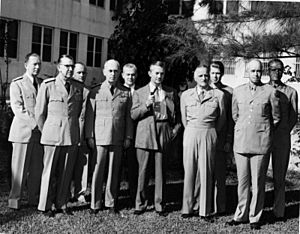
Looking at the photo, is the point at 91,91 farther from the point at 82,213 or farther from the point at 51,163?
the point at 82,213

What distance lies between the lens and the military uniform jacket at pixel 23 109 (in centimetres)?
528

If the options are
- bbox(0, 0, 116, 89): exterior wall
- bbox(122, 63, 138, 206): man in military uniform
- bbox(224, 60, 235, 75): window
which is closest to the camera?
bbox(122, 63, 138, 206): man in military uniform

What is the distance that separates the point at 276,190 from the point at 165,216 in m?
1.19

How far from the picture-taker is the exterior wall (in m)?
7.41

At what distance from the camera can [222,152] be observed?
5.37 m

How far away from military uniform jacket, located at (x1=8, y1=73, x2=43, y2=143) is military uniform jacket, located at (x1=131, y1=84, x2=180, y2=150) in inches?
42.0

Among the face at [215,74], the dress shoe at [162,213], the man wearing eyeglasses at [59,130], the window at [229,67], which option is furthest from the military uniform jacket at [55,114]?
the window at [229,67]

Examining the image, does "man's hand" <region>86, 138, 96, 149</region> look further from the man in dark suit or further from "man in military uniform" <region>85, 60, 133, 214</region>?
the man in dark suit

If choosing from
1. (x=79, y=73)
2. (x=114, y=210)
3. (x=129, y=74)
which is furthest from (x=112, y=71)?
(x=114, y=210)

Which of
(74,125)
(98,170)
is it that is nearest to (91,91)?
(74,125)

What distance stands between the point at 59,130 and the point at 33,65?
2.61 ft

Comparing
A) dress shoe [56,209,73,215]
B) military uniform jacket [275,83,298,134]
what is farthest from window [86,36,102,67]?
A: military uniform jacket [275,83,298,134]

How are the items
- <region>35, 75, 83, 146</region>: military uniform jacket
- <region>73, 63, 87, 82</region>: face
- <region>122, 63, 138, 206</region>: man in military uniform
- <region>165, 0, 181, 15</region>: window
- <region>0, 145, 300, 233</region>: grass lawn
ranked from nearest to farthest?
1. <region>0, 145, 300, 233</region>: grass lawn
2. <region>35, 75, 83, 146</region>: military uniform jacket
3. <region>122, 63, 138, 206</region>: man in military uniform
4. <region>73, 63, 87, 82</region>: face
5. <region>165, 0, 181, 15</region>: window

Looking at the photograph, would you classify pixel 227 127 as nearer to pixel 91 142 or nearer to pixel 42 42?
pixel 91 142
